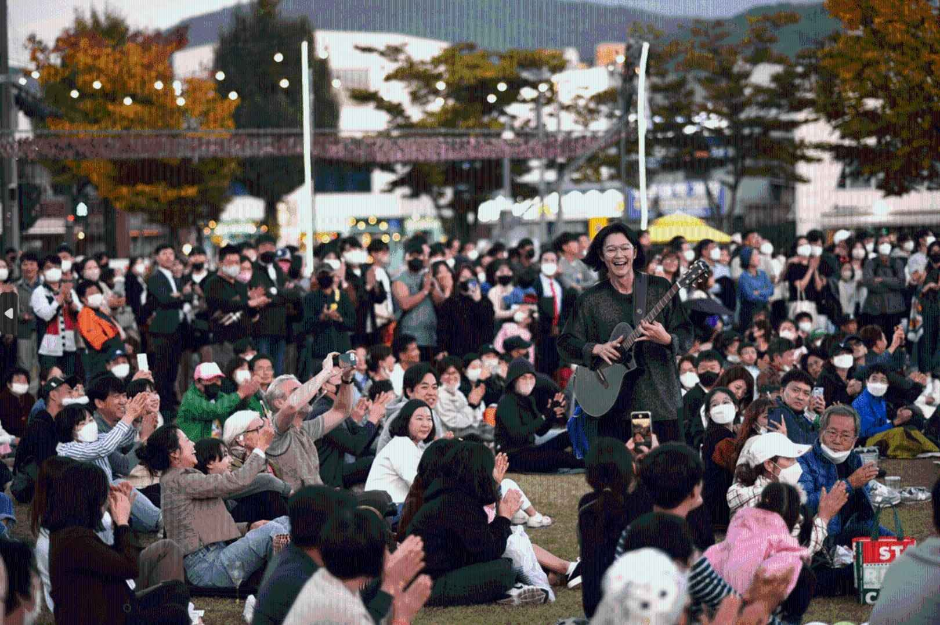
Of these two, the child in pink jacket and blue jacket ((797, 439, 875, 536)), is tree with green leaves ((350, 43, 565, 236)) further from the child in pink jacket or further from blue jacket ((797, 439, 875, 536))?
the child in pink jacket

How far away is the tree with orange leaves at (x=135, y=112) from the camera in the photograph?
39094mm

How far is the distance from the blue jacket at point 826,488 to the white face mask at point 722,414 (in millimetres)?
1120

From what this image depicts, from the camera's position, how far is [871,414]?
35.6 ft

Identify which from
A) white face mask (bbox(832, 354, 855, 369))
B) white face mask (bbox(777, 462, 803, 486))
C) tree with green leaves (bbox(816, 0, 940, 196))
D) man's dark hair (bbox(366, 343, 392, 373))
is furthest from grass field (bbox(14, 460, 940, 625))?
tree with green leaves (bbox(816, 0, 940, 196))

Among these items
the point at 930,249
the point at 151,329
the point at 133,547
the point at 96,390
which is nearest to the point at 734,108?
the point at 930,249

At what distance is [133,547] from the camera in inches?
236

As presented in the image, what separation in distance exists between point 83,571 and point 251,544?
1786mm

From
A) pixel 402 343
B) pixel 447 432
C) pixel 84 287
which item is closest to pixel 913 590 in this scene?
pixel 447 432

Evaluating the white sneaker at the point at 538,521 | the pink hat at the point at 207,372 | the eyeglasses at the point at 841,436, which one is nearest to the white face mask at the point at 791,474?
the eyeglasses at the point at 841,436

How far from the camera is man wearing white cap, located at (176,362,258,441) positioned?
10.2 meters

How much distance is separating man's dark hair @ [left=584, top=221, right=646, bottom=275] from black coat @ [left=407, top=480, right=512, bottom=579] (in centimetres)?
139

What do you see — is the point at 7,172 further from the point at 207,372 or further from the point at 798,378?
the point at 798,378

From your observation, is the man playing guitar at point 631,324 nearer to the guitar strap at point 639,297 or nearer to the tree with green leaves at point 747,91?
the guitar strap at point 639,297

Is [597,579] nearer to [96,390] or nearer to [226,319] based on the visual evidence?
[96,390]
